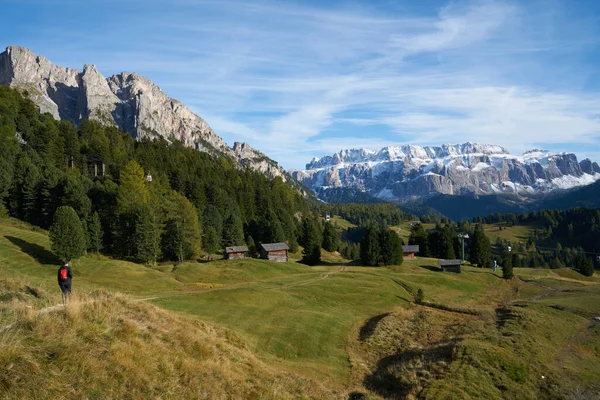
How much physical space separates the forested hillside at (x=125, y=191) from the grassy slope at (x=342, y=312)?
12.0 meters

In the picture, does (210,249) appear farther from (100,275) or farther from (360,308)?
(360,308)

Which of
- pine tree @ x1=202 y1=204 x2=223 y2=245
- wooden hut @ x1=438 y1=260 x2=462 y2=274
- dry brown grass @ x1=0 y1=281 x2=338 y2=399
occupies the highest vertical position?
pine tree @ x1=202 y1=204 x2=223 y2=245

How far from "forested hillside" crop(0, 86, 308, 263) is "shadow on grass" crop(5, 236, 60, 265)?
35.2ft

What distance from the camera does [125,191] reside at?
287ft

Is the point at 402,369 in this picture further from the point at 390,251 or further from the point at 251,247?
the point at 251,247

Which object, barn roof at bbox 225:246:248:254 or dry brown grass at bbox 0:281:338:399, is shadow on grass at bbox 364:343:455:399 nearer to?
dry brown grass at bbox 0:281:338:399

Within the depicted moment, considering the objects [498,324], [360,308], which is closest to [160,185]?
[360,308]

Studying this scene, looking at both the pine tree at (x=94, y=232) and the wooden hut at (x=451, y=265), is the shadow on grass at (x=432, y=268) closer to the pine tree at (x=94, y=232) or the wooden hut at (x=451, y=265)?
the wooden hut at (x=451, y=265)

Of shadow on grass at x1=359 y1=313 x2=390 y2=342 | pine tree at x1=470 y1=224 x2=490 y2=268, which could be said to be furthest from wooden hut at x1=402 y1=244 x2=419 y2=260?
shadow on grass at x1=359 y1=313 x2=390 y2=342

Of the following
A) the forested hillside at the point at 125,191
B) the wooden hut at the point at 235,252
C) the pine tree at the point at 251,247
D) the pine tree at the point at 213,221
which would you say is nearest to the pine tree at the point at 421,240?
the forested hillside at the point at 125,191

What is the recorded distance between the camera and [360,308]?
57.9 meters

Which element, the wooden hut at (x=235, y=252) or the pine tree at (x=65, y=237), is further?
the wooden hut at (x=235, y=252)

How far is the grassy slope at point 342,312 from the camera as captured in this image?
106 feet

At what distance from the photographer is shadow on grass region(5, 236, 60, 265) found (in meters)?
59.9
